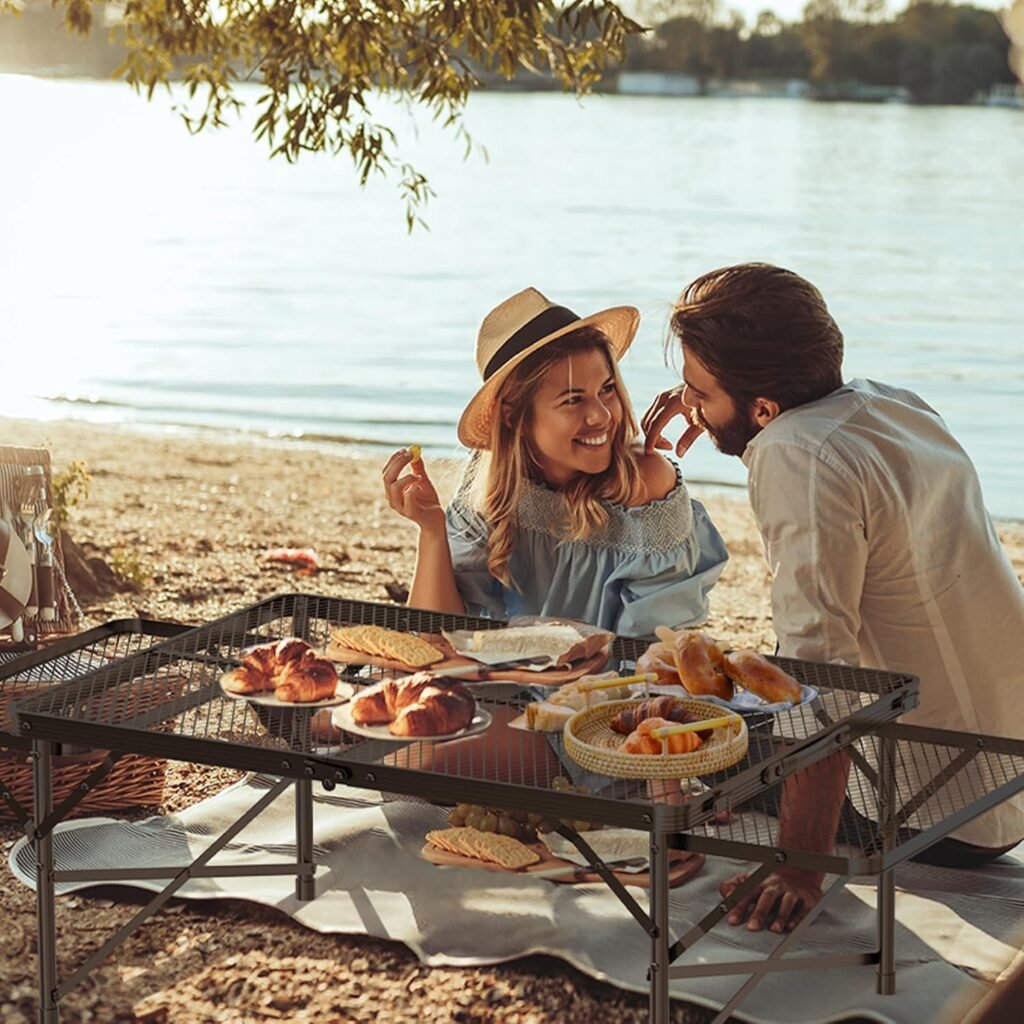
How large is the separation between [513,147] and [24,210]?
59.5ft

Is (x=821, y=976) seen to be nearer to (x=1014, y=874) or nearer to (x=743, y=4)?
(x=1014, y=874)

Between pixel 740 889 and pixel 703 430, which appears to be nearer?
pixel 740 889

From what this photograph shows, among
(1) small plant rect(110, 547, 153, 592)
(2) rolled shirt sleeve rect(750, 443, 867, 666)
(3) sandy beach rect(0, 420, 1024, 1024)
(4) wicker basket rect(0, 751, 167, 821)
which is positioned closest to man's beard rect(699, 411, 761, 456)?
(2) rolled shirt sleeve rect(750, 443, 867, 666)

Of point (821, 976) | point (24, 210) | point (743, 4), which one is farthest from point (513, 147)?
point (821, 976)

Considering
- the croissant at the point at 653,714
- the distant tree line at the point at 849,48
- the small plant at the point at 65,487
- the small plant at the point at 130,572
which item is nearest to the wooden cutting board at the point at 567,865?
the croissant at the point at 653,714

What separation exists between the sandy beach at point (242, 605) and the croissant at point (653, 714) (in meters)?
0.63

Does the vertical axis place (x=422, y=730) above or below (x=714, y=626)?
above

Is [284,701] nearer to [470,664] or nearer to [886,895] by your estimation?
[470,664]

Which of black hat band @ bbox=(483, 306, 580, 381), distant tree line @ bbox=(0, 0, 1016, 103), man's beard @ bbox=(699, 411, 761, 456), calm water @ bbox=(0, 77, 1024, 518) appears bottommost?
calm water @ bbox=(0, 77, 1024, 518)

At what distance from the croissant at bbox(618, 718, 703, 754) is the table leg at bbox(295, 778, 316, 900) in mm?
1087

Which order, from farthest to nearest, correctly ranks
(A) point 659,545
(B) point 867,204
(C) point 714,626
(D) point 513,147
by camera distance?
(D) point 513,147
(B) point 867,204
(C) point 714,626
(A) point 659,545

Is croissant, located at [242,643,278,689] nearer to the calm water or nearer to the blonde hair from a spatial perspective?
the calm water

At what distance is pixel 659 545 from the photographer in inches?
150

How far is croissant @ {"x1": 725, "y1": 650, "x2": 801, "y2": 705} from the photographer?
2.49 metres
